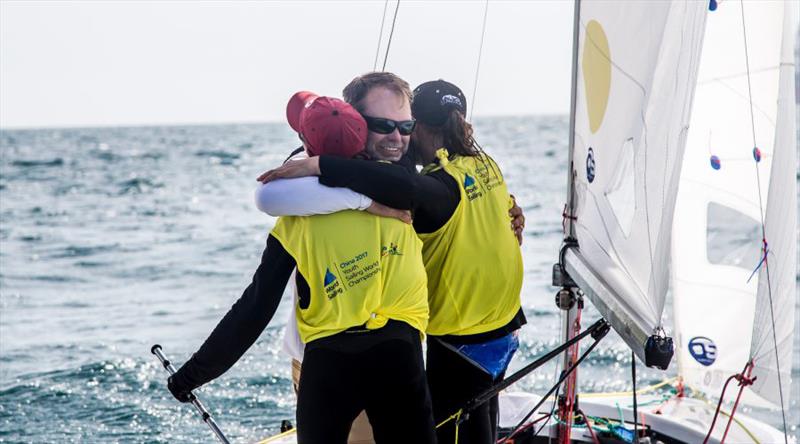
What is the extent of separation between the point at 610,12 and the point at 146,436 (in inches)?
156

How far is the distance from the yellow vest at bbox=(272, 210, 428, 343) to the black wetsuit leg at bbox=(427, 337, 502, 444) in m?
0.47

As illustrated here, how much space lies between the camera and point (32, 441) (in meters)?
5.50

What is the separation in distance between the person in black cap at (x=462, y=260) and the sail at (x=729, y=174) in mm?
818

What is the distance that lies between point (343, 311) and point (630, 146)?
3.20 ft

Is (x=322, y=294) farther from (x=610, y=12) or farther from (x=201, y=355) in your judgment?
(x=610, y=12)

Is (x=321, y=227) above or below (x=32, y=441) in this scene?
above

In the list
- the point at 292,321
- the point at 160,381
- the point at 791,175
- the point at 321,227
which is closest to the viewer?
the point at 321,227

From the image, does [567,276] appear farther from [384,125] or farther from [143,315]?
[143,315]

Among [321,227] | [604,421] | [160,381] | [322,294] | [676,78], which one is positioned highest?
[676,78]

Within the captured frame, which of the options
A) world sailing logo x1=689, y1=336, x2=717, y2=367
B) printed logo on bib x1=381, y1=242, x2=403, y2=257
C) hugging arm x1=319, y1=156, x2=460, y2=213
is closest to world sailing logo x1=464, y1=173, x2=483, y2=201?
hugging arm x1=319, y1=156, x2=460, y2=213

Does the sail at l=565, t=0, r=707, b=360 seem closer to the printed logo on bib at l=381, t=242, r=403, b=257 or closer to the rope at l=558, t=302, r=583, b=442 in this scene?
the rope at l=558, t=302, r=583, b=442

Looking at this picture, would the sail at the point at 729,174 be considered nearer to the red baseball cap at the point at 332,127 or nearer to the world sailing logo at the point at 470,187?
the world sailing logo at the point at 470,187

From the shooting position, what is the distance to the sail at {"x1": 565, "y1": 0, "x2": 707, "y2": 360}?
2348mm

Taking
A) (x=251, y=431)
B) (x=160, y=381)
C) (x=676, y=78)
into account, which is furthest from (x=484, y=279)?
(x=160, y=381)
